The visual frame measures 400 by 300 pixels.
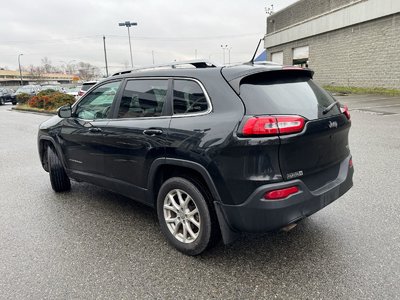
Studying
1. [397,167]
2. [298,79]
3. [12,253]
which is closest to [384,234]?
[298,79]

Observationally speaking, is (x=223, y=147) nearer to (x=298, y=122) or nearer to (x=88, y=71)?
(x=298, y=122)

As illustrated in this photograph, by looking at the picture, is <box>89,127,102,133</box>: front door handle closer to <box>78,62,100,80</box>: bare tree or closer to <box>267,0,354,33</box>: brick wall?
<box>267,0,354,33</box>: brick wall

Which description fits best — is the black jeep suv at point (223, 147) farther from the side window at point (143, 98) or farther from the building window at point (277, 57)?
the building window at point (277, 57)

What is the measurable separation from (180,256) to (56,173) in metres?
2.64

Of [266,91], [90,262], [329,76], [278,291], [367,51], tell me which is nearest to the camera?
[278,291]

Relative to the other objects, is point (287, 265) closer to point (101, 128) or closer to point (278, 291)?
point (278, 291)

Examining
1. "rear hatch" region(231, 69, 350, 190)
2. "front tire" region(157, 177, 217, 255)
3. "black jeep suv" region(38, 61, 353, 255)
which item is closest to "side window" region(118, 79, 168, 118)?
"black jeep suv" region(38, 61, 353, 255)

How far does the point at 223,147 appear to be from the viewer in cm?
261

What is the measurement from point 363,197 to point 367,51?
69.5ft

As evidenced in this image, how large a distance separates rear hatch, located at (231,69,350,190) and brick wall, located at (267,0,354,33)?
24.3m

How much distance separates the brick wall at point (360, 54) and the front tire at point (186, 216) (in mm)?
21028

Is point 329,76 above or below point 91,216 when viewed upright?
above

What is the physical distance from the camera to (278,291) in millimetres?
2553

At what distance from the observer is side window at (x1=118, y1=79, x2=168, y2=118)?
10.8ft
